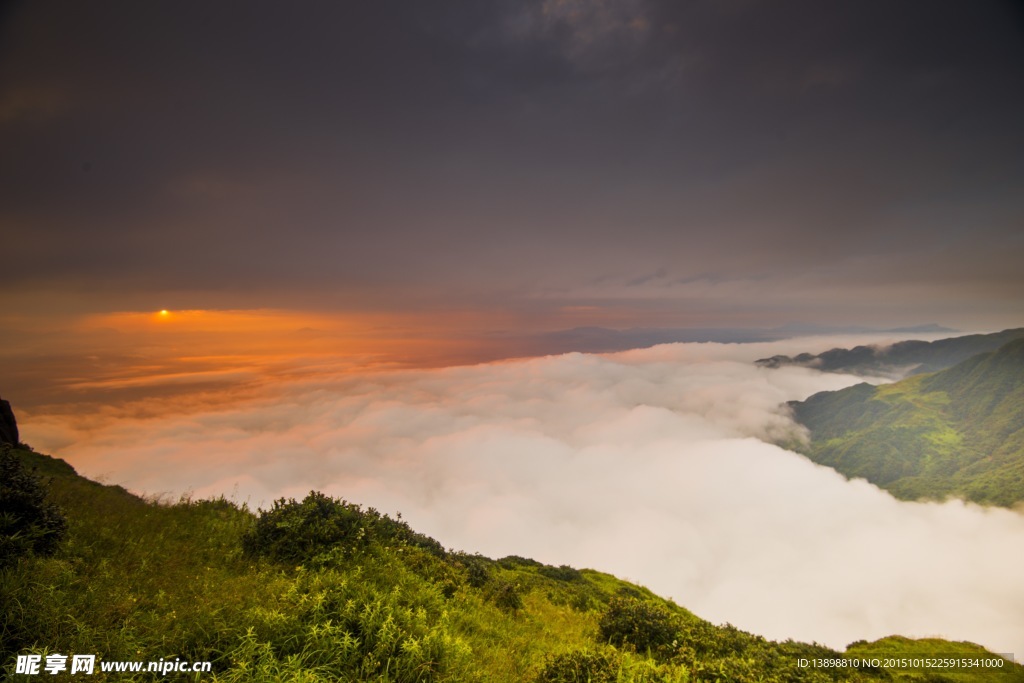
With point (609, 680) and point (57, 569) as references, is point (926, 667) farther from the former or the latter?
point (57, 569)

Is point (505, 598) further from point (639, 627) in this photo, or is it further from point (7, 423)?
point (7, 423)

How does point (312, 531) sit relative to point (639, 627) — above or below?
above

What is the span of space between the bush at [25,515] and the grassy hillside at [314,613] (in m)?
0.18

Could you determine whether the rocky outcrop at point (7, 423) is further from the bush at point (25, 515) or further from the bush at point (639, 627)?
the bush at point (639, 627)

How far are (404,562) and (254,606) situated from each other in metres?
4.61

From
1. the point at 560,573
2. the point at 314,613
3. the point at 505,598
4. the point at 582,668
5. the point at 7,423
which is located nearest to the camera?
the point at 582,668

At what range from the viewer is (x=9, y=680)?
4.83 meters

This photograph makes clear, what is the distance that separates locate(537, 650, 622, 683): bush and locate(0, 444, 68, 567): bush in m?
9.54

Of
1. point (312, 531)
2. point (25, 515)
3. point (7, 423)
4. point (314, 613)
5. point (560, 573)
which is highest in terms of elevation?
point (25, 515)

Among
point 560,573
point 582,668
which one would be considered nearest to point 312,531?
point 582,668

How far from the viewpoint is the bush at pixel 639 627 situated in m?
10.5

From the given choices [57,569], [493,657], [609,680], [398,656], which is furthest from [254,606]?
[609,680]

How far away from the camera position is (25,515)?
8.27 metres

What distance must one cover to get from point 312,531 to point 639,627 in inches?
353
